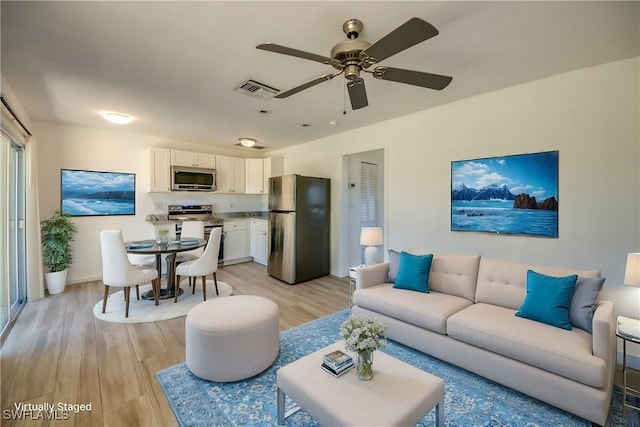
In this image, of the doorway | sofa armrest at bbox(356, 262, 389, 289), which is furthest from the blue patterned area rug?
the doorway

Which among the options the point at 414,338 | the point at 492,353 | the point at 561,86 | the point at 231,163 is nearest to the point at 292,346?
the point at 414,338

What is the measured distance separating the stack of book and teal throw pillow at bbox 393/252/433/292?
55.5 inches

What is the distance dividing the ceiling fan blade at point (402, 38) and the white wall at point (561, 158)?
6.81 feet

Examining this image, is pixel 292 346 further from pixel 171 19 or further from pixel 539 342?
pixel 171 19

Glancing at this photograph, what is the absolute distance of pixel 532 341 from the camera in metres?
1.89

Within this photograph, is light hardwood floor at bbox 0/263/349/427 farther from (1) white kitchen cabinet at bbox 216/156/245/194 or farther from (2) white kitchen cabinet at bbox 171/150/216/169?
(1) white kitchen cabinet at bbox 216/156/245/194

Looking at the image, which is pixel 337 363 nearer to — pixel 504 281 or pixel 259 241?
pixel 504 281

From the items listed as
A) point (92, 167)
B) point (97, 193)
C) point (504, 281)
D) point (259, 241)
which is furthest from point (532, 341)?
point (92, 167)

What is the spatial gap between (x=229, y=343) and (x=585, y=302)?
2.62m

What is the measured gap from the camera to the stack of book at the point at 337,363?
1.59 metres

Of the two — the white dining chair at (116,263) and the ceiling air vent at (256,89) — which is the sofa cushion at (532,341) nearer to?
the ceiling air vent at (256,89)

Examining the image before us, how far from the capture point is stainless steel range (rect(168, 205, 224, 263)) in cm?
543

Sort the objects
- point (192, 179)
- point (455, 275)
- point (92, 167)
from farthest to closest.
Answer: point (192, 179), point (92, 167), point (455, 275)

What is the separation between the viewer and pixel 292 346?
2602 mm
